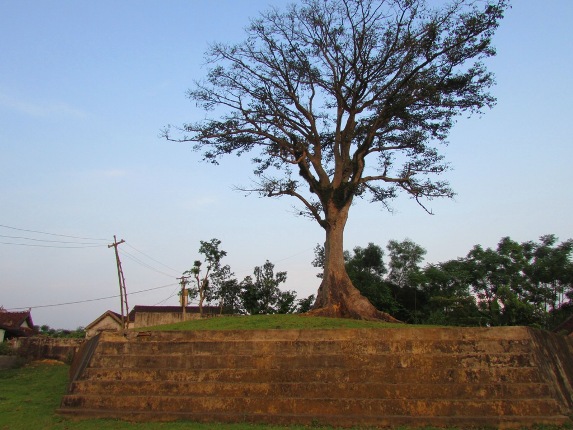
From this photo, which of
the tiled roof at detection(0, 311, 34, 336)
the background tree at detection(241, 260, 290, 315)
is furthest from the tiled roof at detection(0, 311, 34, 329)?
the background tree at detection(241, 260, 290, 315)

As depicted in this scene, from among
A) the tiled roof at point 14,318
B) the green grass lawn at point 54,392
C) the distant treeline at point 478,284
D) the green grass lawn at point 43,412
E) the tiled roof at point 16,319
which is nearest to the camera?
the green grass lawn at point 43,412

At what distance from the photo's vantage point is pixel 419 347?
9.52 meters

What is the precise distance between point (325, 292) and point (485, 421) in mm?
7409

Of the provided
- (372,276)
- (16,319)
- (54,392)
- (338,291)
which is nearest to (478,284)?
(372,276)

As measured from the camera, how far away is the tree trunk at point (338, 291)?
1472 cm

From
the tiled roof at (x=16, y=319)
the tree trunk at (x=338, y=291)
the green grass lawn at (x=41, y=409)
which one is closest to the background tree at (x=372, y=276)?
the tree trunk at (x=338, y=291)

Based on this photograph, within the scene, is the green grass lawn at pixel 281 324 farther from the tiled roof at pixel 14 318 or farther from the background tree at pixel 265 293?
the tiled roof at pixel 14 318

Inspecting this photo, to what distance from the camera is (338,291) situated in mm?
15188

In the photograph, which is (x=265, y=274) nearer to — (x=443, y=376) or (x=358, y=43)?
(x=358, y=43)

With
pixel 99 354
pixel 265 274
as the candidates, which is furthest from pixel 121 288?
pixel 99 354

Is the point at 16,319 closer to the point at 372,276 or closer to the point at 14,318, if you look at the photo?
the point at 14,318

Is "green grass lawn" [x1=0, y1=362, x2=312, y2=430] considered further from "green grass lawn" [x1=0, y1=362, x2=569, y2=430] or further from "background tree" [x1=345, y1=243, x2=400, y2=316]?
"background tree" [x1=345, y1=243, x2=400, y2=316]

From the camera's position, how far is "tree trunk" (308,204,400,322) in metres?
14.7

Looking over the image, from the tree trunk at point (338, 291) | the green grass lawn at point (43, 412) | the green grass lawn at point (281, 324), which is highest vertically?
the tree trunk at point (338, 291)
